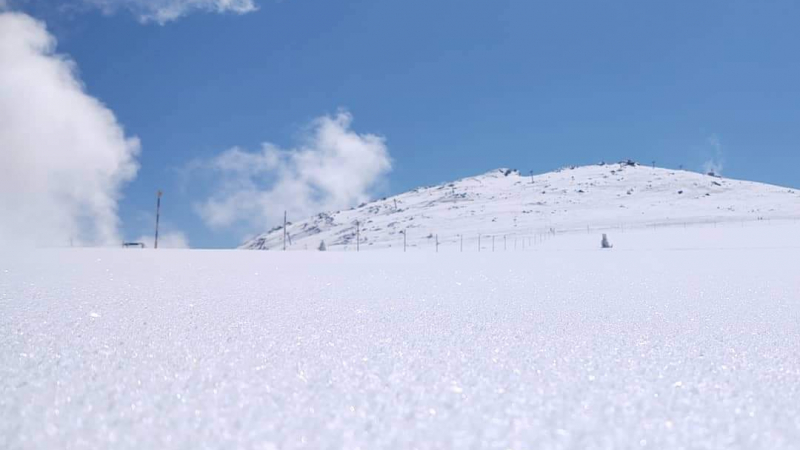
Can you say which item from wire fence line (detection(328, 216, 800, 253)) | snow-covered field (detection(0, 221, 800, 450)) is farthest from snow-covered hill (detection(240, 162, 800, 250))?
snow-covered field (detection(0, 221, 800, 450))

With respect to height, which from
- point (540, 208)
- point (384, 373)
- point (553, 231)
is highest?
point (540, 208)

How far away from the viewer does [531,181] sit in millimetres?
119125

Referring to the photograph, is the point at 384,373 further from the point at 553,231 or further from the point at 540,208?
the point at 540,208

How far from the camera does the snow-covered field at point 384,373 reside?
128 centimetres

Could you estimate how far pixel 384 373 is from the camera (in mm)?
1712

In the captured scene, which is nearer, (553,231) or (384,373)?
(384,373)

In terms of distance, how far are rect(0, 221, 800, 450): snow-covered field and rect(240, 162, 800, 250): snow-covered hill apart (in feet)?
165

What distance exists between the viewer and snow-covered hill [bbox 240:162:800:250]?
69.3 m

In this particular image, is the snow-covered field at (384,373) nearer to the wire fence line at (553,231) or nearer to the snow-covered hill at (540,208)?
the snow-covered hill at (540,208)

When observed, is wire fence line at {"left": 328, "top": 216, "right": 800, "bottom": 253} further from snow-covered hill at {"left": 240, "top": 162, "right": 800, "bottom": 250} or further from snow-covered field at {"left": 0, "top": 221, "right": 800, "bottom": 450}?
snow-covered field at {"left": 0, "top": 221, "right": 800, "bottom": 450}

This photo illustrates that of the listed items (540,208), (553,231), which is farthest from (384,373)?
(540,208)

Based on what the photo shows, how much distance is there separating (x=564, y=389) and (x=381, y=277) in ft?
12.5

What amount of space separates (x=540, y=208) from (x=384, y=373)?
3533 inches

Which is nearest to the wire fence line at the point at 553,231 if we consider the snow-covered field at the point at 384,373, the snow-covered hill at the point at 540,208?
the snow-covered hill at the point at 540,208
